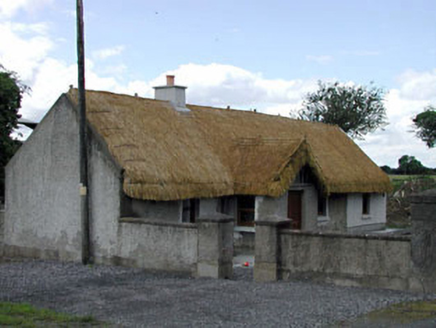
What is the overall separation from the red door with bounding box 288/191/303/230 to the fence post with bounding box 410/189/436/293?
10.1m

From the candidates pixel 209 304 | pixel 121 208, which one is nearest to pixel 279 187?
pixel 121 208

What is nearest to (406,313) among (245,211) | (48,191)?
(245,211)

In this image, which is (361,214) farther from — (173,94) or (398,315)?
(398,315)

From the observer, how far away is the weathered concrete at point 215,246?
613 inches

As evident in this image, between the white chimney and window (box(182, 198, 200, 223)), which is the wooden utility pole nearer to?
window (box(182, 198, 200, 223))

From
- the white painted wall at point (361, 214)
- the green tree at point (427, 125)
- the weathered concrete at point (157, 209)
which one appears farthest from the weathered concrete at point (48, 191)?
the green tree at point (427, 125)

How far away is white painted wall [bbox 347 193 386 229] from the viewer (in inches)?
1126

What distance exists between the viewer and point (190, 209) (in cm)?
2136

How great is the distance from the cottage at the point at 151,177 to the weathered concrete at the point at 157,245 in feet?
0.14

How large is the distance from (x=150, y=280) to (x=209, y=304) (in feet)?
12.1

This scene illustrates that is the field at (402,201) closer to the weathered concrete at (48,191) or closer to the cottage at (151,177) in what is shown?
the cottage at (151,177)

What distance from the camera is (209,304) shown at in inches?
478

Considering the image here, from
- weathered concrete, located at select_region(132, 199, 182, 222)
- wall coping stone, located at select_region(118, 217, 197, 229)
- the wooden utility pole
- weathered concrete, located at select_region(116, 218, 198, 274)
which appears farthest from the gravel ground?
weathered concrete, located at select_region(132, 199, 182, 222)

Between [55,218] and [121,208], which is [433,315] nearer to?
[121,208]
